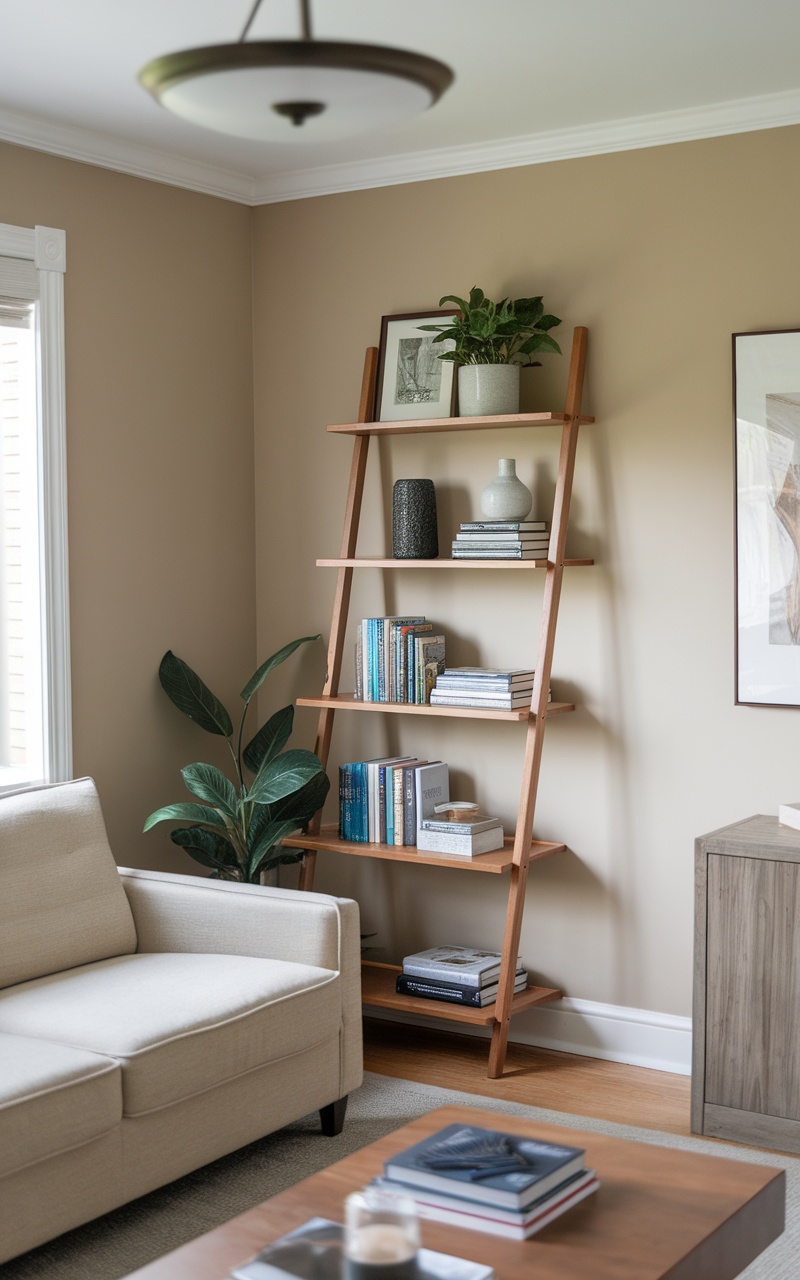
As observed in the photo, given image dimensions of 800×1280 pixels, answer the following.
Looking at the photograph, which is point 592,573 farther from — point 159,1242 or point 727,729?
point 159,1242

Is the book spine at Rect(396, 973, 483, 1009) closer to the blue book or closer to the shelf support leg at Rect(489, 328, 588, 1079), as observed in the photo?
the shelf support leg at Rect(489, 328, 588, 1079)

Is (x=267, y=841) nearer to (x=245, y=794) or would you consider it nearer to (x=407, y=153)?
(x=245, y=794)

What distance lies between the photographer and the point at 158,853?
13.5ft

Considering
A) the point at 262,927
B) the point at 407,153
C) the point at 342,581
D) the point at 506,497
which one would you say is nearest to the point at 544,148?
the point at 407,153

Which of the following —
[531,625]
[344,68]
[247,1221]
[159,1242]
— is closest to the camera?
[344,68]

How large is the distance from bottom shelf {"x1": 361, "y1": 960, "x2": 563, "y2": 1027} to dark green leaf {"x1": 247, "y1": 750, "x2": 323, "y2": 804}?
659 millimetres

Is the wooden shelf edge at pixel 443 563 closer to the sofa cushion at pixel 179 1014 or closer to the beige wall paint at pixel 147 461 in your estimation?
the beige wall paint at pixel 147 461

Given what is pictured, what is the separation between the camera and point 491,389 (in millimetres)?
3725

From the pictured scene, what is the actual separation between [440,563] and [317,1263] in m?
2.29

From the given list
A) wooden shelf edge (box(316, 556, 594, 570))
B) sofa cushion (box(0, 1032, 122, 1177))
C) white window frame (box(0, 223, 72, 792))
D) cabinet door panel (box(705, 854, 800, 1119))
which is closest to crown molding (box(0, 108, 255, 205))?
white window frame (box(0, 223, 72, 792))

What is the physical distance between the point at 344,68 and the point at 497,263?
241 cm

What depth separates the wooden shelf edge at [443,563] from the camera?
360 centimetres

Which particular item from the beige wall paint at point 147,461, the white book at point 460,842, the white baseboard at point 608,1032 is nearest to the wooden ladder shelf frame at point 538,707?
the white book at point 460,842

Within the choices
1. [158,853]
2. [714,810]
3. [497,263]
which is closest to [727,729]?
[714,810]
